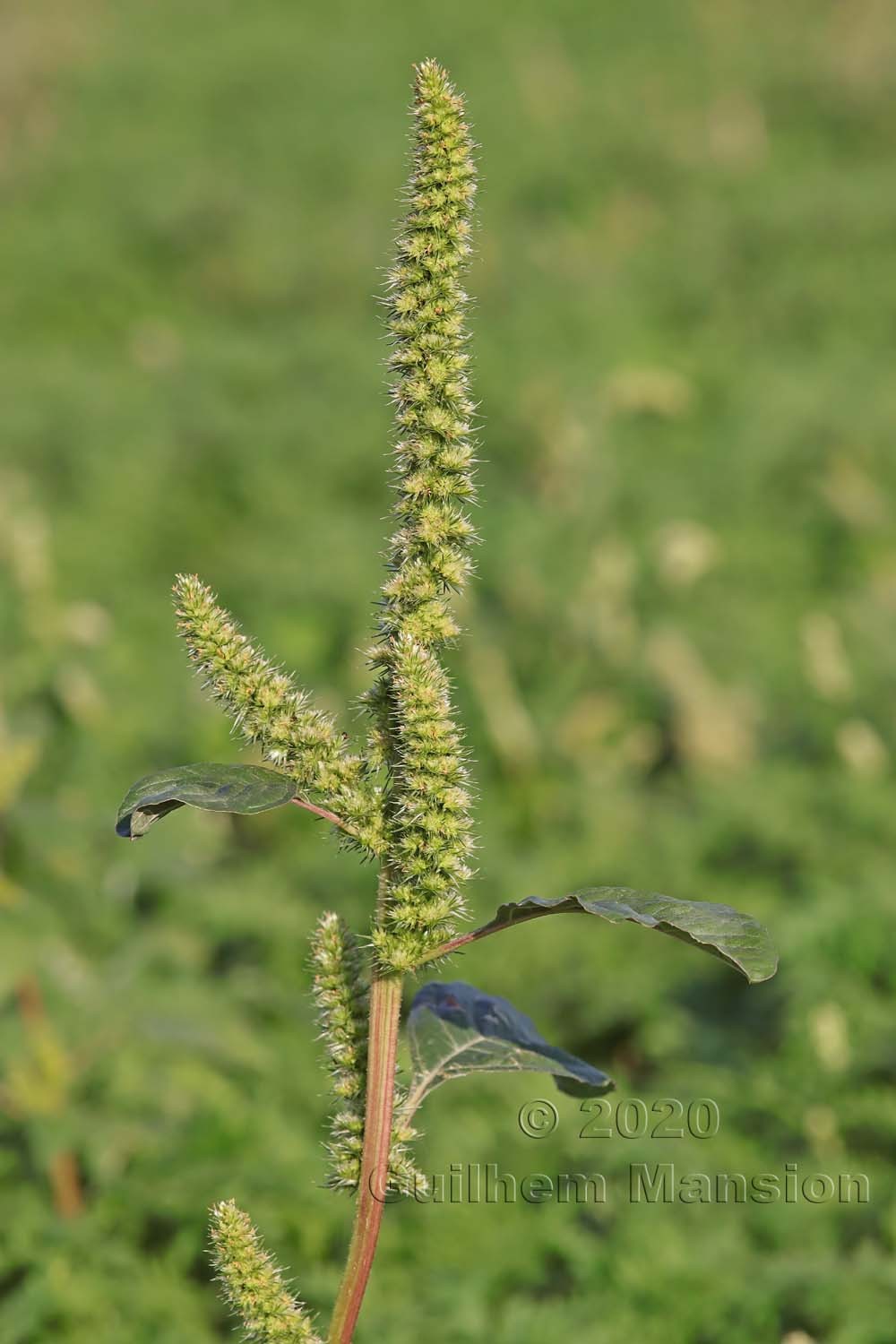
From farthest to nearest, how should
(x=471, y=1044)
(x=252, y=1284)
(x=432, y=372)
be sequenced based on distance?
(x=471, y=1044) < (x=252, y=1284) < (x=432, y=372)

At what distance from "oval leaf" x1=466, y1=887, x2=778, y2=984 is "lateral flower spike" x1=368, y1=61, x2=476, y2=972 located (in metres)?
0.08

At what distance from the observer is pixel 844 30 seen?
12680mm

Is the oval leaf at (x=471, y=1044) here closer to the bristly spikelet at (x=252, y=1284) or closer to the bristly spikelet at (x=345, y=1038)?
the bristly spikelet at (x=345, y=1038)

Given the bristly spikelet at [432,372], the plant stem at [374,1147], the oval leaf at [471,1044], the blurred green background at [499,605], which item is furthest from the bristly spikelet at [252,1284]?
the blurred green background at [499,605]

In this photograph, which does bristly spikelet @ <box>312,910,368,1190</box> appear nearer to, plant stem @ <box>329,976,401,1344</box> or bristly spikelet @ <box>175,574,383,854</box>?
plant stem @ <box>329,976,401,1344</box>

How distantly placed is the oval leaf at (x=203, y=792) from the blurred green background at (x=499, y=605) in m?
1.64

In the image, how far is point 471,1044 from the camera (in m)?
1.63

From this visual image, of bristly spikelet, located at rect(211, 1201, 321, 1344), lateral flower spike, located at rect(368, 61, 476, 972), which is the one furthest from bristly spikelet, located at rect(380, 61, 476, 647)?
bristly spikelet, located at rect(211, 1201, 321, 1344)

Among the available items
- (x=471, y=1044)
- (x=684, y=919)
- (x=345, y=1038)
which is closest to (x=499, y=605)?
(x=471, y=1044)

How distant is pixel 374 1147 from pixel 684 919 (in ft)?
1.29

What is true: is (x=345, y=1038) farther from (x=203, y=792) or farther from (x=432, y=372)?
(x=432, y=372)

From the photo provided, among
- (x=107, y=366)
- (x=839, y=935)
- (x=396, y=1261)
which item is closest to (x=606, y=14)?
(x=107, y=366)

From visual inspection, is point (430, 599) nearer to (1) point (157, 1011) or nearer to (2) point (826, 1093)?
(1) point (157, 1011)

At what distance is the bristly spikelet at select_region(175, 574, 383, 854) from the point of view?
140 cm
